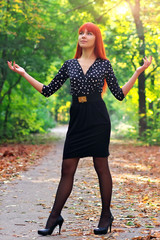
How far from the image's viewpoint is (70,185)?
14.0ft

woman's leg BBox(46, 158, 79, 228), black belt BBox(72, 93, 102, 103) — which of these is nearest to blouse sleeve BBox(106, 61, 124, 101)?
black belt BBox(72, 93, 102, 103)

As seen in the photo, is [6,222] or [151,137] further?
[151,137]

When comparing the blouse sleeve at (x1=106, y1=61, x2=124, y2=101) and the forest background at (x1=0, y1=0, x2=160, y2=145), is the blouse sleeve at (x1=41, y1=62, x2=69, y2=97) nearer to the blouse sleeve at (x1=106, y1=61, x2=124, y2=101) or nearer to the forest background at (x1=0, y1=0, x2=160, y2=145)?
the blouse sleeve at (x1=106, y1=61, x2=124, y2=101)

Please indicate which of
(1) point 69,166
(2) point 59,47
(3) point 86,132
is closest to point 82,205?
(1) point 69,166

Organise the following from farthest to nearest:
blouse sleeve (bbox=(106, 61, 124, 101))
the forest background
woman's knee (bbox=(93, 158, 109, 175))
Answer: the forest background → blouse sleeve (bbox=(106, 61, 124, 101)) → woman's knee (bbox=(93, 158, 109, 175))

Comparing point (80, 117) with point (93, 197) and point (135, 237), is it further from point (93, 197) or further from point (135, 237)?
point (93, 197)

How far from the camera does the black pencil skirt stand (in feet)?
13.9

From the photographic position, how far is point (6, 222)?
488cm

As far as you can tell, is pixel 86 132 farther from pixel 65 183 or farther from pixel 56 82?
pixel 56 82

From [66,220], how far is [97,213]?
0.59 meters

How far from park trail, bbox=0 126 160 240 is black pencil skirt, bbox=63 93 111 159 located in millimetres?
869

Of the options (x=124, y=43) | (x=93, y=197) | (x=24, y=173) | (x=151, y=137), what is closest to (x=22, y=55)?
(x=124, y=43)

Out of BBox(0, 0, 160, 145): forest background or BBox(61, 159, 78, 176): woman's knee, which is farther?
BBox(0, 0, 160, 145): forest background

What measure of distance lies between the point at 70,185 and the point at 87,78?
112 centimetres
